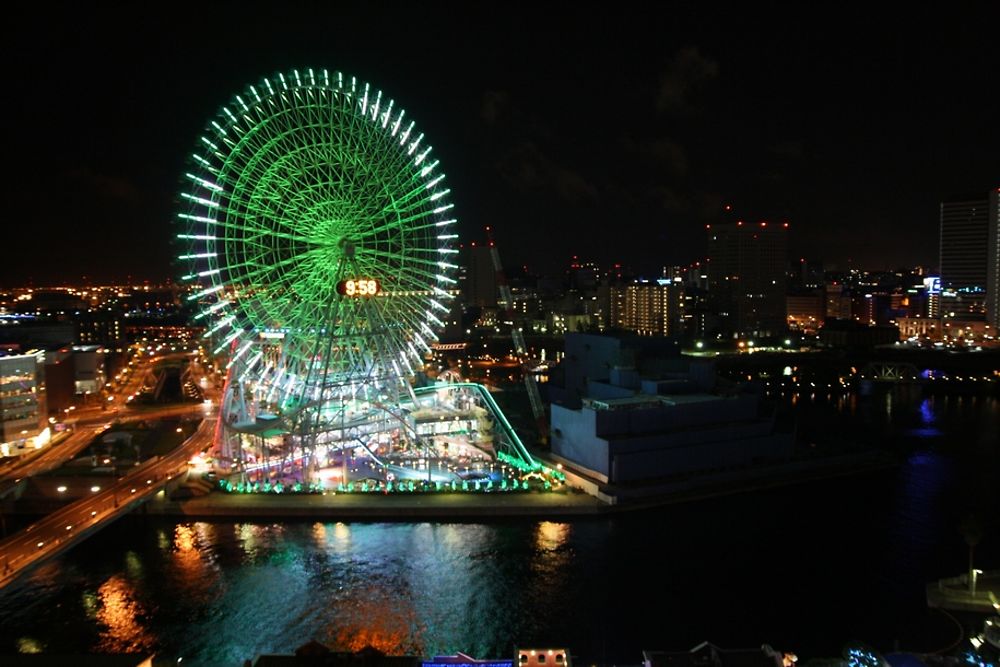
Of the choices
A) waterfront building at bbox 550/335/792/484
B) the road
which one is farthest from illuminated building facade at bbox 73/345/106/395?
waterfront building at bbox 550/335/792/484

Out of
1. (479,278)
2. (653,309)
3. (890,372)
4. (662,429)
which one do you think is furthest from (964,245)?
(662,429)

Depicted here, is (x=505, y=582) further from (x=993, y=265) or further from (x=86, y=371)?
(x=993, y=265)

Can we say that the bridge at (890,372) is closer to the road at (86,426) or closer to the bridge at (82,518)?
the road at (86,426)

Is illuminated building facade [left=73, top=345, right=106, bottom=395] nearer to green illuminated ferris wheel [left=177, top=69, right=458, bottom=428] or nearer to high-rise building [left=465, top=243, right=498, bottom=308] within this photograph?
green illuminated ferris wheel [left=177, top=69, right=458, bottom=428]

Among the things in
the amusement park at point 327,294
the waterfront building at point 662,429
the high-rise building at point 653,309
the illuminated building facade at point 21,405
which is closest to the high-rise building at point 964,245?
the high-rise building at point 653,309

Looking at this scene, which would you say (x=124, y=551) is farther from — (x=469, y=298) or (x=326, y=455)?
(x=469, y=298)

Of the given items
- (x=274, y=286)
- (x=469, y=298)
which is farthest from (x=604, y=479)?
(x=469, y=298)
